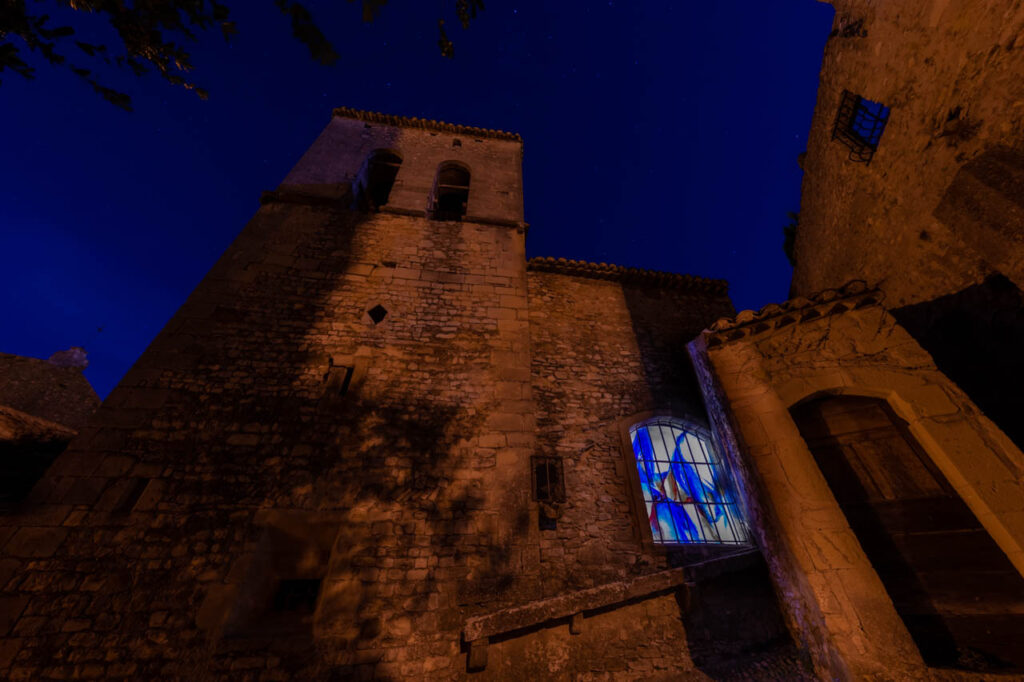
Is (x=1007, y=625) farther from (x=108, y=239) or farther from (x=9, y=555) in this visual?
(x=108, y=239)

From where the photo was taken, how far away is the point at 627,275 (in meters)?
8.70

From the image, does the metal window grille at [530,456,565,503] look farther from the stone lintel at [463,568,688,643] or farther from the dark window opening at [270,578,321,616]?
the dark window opening at [270,578,321,616]

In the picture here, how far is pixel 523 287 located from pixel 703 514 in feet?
15.6

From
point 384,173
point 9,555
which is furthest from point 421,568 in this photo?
point 384,173

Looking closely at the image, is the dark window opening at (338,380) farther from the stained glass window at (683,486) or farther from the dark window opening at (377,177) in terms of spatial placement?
the dark window opening at (377,177)

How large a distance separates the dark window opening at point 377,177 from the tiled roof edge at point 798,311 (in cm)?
790

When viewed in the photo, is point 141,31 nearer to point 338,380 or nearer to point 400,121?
point 338,380

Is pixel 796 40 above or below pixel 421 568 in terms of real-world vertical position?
above

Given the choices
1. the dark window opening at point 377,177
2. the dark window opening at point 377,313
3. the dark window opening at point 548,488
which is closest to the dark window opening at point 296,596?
the dark window opening at point 548,488

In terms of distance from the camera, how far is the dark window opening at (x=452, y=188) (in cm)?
932

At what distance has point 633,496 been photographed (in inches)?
221

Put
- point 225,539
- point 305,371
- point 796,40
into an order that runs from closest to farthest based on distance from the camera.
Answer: point 225,539
point 305,371
point 796,40

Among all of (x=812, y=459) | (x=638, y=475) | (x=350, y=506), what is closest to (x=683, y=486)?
(x=638, y=475)

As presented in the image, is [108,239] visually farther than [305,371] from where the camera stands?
Yes
